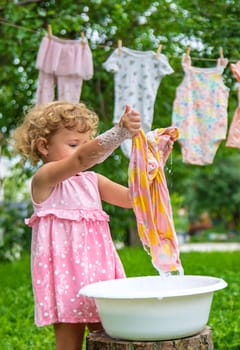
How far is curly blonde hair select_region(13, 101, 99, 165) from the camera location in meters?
2.58

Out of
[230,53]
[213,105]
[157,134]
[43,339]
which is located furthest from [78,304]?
[230,53]

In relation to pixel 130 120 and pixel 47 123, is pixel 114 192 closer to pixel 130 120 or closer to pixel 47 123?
pixel 47 123

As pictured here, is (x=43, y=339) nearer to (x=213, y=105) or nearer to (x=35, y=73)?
(x=213, y=105)

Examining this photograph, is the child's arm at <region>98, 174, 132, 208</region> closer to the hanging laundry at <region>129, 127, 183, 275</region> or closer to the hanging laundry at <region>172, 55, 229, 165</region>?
the hanging laundry at <region>129, 127, 183, 275</region>

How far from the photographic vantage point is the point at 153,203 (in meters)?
2.47

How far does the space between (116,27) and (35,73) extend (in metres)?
0.90

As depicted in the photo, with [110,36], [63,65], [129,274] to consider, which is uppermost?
[110,36]

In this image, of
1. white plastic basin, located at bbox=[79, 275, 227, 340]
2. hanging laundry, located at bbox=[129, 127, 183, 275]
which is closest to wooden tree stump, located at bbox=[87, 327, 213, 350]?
white plastic basin, located at bbox=[79, 275, 227, 340]

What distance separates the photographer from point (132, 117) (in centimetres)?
227

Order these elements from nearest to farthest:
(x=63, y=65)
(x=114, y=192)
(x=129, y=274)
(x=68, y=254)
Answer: (x=68, y=254) → (x=114, y=192) → (x=63, y=65) → (x=129, y=274)

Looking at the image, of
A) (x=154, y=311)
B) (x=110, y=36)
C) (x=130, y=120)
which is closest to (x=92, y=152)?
(x=130, y=120)

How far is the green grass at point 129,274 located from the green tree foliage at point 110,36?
108 centimetres

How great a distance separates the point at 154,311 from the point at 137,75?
11.2 feet

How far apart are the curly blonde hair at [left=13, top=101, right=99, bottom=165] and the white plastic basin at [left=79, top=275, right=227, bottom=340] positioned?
62 centimetres
